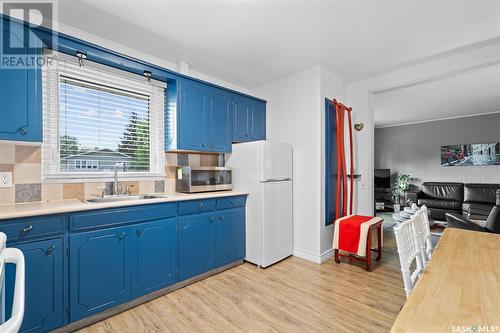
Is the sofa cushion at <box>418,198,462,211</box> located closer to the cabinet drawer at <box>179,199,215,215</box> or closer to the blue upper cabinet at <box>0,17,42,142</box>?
the cabinet drawer at <box>179,199,215,215</box>

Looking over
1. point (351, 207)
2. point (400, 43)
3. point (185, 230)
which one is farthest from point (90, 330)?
point (400, 43)

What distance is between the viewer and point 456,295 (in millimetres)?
889

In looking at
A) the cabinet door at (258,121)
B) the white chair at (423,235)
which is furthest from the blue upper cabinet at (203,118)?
the white chair at (423,235)

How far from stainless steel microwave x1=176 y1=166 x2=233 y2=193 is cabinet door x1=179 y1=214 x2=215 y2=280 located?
1.31ft

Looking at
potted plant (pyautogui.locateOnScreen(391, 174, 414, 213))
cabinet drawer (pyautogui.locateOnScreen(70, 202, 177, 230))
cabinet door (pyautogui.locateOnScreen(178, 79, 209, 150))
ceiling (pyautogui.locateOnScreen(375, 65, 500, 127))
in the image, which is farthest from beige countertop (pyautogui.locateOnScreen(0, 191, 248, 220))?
potted plant (pyautogui.locateOnScreen(391, 174, 414, 213))

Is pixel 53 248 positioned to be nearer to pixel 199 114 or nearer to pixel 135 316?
pixel 135 316

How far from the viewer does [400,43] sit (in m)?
2.61

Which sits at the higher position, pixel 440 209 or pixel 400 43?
pixel 400 43

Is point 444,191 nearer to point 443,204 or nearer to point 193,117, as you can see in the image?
point 443,204

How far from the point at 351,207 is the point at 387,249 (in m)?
0.80

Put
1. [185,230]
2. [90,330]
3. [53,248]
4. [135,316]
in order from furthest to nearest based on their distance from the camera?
[185,230] < [135,316] < [90,330] < [53,248]

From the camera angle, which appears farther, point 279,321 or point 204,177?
point 204,177

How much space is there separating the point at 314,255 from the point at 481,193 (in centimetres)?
478

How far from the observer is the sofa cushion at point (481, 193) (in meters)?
5.11
